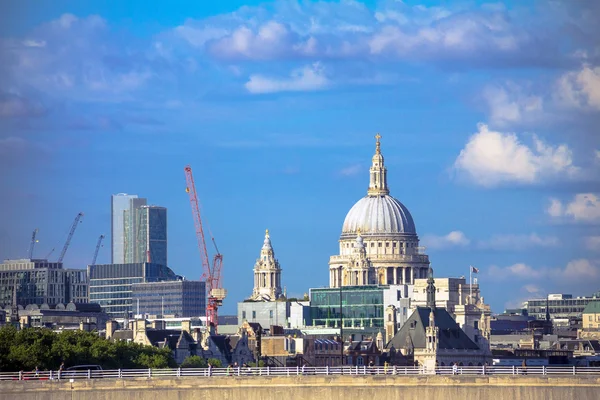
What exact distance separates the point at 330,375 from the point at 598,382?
1904 centimetres

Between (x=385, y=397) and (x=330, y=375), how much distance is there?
4.26m

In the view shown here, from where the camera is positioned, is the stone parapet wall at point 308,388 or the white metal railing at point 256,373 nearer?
the stone parapet wall at point 308,388

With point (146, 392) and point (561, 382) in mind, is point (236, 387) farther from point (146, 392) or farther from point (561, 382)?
point (561, 382)

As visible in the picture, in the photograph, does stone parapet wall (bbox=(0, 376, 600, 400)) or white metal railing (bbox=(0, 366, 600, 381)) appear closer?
stone parapet wall (bbox=(0, 376, 600, 400))

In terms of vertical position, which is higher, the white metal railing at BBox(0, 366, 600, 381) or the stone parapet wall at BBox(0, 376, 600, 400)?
the white metal railing at BBox(0, 366, 600, 381)

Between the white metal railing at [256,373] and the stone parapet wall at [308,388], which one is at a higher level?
the white metal railing at [256,373]

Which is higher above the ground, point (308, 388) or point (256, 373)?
point (256, 373)

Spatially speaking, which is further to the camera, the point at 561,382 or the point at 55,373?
the point at 55,373

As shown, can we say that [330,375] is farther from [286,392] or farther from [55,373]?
[55,373]

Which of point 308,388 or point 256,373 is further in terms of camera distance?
point 256,373

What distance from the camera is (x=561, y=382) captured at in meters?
159

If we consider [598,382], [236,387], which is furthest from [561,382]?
[236,387]

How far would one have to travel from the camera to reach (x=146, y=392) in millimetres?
163250

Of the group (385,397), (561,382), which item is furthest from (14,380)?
(561,382)
